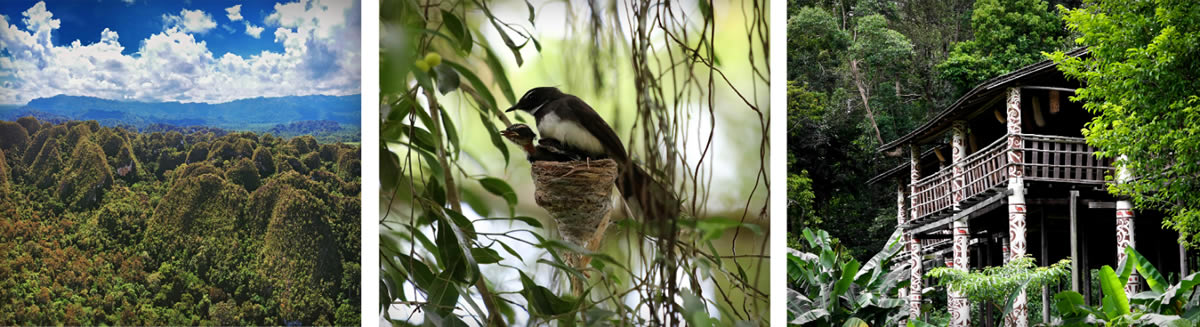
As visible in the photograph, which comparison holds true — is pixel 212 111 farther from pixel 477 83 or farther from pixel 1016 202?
pixel 1016 202

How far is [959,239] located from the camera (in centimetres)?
269

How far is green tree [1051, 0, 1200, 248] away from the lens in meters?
2.50

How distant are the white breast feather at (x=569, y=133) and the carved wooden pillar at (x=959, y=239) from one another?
152cm

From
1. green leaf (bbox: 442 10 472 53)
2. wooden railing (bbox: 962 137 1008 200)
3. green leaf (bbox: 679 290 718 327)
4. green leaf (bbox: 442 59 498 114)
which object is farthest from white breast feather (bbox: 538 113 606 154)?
wooden railing (bbox: 962 137 1008 200)

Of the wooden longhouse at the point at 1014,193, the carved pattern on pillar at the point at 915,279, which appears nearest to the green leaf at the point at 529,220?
the wooden longhouse at the point at 1014,193

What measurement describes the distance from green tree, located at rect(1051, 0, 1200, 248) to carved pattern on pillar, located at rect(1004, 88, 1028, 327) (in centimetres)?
19

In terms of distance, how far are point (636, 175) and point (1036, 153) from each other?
158 cm

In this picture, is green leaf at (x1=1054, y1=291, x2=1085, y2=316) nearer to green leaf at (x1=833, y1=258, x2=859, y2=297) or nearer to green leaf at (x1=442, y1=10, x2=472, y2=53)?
Answer: green leaf at (x1=833, y1=258, x2=859, y2=297)

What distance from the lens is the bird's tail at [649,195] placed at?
1.72 meters

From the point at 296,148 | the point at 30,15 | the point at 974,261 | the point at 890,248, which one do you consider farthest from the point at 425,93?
the point at 30,15

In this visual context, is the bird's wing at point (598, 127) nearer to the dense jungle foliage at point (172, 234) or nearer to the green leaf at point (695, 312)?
the green leaf at point (695, 312)

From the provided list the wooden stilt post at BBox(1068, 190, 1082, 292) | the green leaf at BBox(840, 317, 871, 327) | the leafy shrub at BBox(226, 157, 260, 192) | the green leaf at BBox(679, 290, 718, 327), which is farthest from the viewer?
the leafy shrub at BBox(226, 157, 260, 192)

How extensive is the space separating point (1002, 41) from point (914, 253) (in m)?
0.75

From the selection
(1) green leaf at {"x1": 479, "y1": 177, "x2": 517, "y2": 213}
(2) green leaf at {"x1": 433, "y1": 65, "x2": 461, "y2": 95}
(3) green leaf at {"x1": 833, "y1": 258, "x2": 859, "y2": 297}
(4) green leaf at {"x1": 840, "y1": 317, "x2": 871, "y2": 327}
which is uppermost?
(2) green leaf at {"x1": 433, "y1": 65, "x2": 461, "y2": 95}
